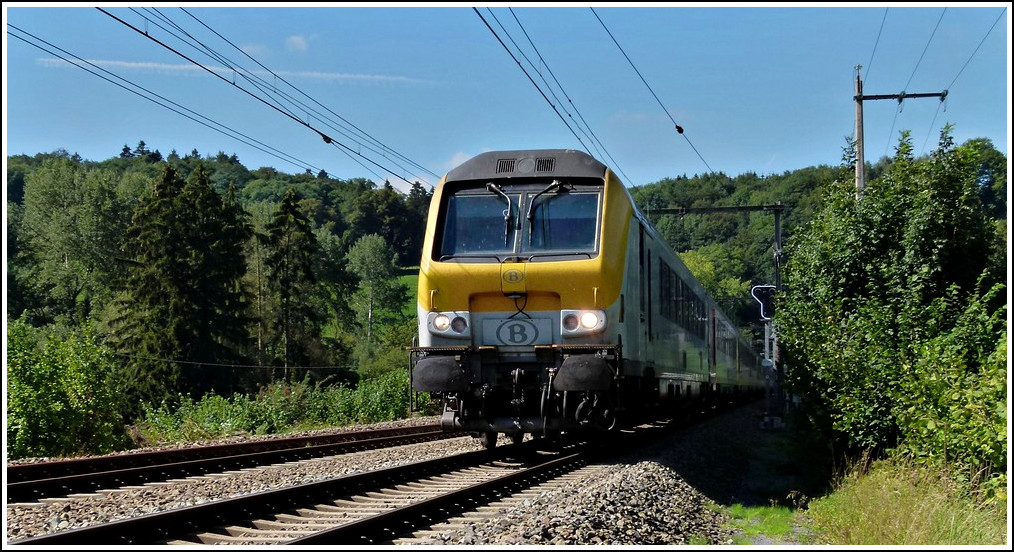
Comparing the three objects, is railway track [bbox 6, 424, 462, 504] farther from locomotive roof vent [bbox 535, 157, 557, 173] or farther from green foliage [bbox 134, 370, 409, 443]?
green foliage [bbox 134, 370, 409, 443]

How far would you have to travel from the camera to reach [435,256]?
12008mm

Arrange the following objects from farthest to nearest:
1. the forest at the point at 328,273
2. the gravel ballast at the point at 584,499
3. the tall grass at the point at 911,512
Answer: the forest at the point at 328,273 < the tall grass at the point at 911,512 < the gravel ballast at the point at 584,499

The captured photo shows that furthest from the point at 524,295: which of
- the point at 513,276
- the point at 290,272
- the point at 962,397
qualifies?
the point at 290,272

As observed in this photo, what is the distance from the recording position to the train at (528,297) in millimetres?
11438

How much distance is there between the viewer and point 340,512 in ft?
27.5

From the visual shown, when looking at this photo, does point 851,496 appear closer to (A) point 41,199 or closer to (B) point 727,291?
(A) point 41,199

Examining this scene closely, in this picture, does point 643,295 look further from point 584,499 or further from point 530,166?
point 584,499

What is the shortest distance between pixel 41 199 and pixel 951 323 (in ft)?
184

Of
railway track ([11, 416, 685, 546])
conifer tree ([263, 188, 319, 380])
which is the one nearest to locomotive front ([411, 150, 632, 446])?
railway track ([11, 416, 685, 546])

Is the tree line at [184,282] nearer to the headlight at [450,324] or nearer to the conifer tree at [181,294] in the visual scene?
the conifer tree at [181,294]

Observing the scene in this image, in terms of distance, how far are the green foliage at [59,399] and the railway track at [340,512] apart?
26.1 ft

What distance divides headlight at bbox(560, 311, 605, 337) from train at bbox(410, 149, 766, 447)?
1 cm

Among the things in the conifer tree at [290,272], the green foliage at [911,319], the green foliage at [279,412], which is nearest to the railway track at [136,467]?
the green foliage at [911,319]

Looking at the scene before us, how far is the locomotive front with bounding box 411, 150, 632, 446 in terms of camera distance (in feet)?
37.5
